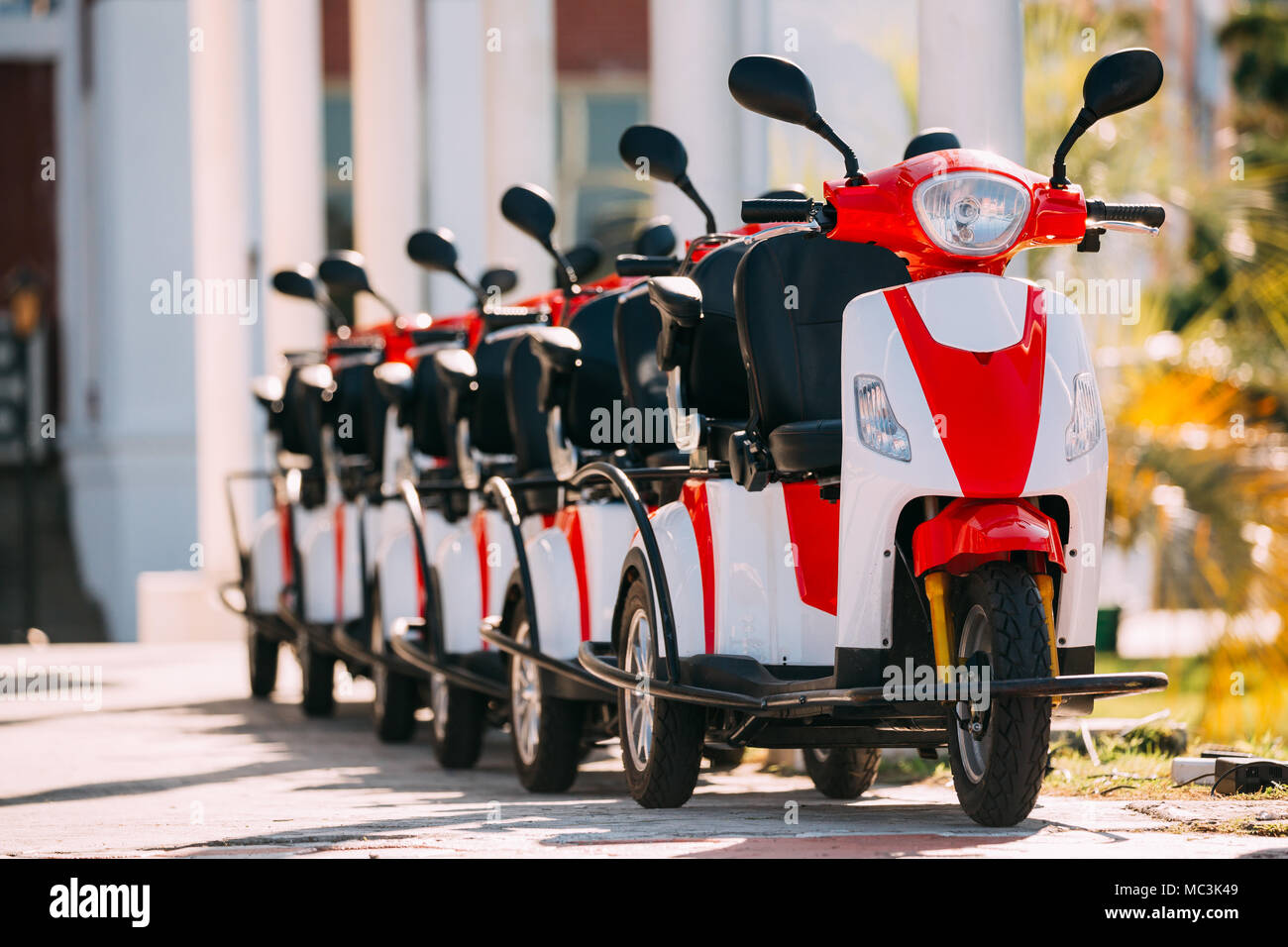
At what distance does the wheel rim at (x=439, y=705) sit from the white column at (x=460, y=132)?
7659 mm

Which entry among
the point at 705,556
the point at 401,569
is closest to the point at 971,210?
the point at 705,556

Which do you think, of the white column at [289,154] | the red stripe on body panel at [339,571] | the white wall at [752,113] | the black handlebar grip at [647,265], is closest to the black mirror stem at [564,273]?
the black handlebar grip at [647,265]

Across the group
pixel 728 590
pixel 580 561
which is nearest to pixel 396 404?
pixel 580 561

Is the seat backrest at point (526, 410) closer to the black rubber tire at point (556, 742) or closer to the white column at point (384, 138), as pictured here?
the black rubber tire at point (556, 742)

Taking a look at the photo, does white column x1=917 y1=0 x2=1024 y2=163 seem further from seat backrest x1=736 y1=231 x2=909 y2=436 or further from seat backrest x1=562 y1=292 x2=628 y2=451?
seat backrest x1=736 y1=231 x2=909 y2=436

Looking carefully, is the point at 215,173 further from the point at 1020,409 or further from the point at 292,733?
the point at 1020,409

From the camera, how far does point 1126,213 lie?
5883 millimetres

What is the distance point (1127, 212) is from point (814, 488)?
112cm

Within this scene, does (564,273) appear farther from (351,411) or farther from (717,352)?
(351,411)

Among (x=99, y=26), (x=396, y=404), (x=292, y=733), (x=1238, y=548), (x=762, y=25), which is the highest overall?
(x=99, y=26)

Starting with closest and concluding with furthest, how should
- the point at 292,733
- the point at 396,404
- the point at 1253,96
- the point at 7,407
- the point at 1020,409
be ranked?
the point at 1020,409, the point at 396,404, the point at 292,733, the point at 7,407, the point at 1253,96

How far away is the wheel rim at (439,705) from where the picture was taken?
339 inches

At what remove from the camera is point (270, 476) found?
1213 centimetres
